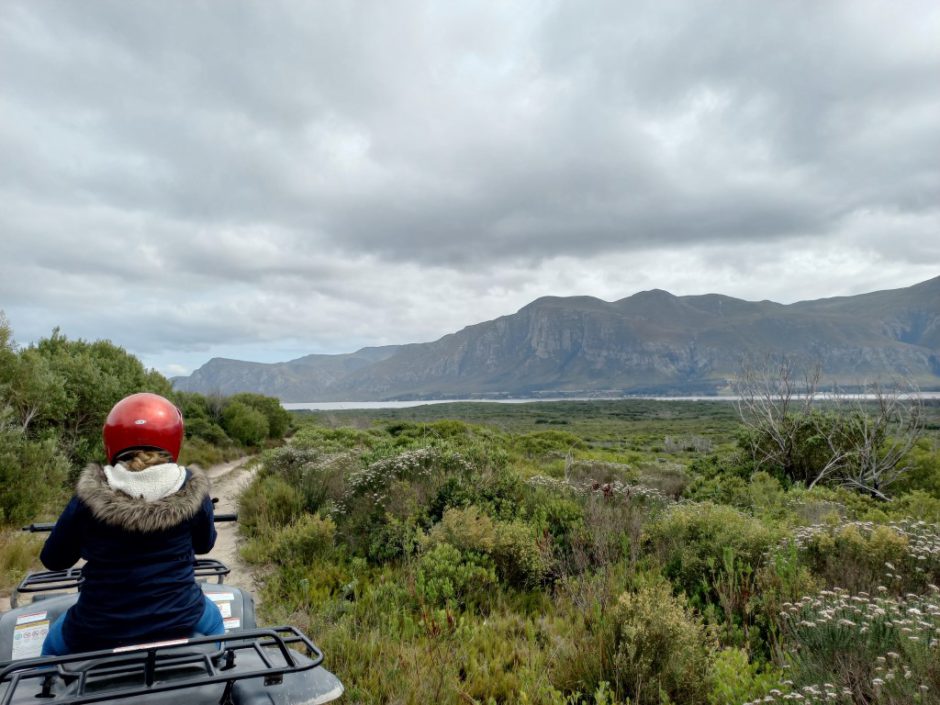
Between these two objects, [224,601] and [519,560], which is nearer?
[224,601]

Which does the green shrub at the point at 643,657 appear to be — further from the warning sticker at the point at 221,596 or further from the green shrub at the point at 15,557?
the green shrub at the point at 15,557

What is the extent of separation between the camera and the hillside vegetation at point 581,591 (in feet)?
12.4

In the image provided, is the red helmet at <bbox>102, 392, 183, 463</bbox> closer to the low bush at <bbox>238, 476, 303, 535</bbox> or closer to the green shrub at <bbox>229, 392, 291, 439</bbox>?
the low bush at <bbox>238, 476, 303, 535</bbox>

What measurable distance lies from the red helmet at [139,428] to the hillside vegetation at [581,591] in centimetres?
259

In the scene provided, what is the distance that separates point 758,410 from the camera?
60.0 ft

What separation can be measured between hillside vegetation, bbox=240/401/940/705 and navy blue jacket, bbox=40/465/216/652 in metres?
1.92

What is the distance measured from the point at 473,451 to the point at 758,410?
12.2 meters

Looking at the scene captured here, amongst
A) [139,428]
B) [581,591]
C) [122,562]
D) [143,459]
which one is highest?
[139,428]

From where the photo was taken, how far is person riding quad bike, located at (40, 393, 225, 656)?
9.05ft

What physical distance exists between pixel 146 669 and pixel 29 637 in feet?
6.09

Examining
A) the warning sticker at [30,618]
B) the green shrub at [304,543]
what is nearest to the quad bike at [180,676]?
the warning sticker at [30,618]

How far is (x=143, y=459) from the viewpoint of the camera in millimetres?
2859

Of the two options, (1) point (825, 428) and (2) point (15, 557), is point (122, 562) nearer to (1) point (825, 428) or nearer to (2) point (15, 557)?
(2) point (15, 557)

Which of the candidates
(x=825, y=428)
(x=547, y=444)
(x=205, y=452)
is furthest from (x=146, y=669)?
(x=547, y=444)
